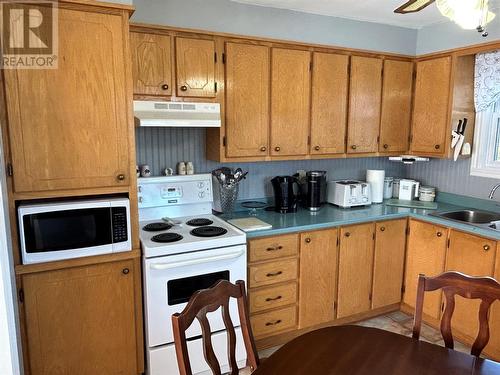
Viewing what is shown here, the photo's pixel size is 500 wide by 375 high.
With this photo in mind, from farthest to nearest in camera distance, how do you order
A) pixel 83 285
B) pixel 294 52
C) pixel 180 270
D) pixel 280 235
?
pixel 294 52 → pixel 280 235 → pixel 180 270 → pixel 83 285

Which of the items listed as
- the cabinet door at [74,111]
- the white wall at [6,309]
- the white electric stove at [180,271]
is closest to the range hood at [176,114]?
the cabinet door at [74,111]

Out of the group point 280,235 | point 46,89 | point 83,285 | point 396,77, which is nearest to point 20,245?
point 83,285

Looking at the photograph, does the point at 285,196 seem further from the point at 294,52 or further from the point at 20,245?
the point at 20,245

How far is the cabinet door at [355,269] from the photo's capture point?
111 inches

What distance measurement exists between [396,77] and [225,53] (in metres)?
1.61

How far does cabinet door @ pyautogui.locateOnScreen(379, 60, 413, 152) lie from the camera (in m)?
3.20

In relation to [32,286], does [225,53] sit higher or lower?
higher

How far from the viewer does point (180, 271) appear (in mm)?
2162

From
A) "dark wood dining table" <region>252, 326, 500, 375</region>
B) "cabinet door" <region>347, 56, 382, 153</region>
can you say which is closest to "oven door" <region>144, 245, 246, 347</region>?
"dark wood dining table" <region>252, 326, 500, 375</region>

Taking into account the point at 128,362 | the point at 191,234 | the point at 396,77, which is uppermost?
the point at 396,77

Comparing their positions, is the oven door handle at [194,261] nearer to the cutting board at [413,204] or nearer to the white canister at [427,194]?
the cutting board at [413,204]

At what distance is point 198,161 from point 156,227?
654 mm

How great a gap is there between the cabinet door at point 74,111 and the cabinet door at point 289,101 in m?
1.16

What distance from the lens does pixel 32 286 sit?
6.25 feet
